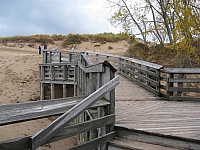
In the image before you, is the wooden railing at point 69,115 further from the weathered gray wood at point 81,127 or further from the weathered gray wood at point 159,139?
the weathered gray wood at point 159,139

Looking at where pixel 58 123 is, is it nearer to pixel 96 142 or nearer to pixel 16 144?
pixel 16 144

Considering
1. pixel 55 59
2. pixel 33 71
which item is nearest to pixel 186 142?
pixel 55 59

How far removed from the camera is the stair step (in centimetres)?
346

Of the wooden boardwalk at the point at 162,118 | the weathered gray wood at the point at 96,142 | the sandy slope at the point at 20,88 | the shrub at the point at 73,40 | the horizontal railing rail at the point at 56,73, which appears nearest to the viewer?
the weathered gray wood at the point at 96,142

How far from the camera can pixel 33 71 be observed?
1900cm

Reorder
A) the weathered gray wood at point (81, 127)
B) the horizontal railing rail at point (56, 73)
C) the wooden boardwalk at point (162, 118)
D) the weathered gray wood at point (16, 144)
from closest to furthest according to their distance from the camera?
1. the weathered gray wood at point (16, 144)
2. the weathered gray wood at point (81, 127)
3. the wooden boardwalk at point (162, 118)
4. the horizontal railing rail at point (56, 73)

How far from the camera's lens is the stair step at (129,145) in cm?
346

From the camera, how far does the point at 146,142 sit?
3691 mm

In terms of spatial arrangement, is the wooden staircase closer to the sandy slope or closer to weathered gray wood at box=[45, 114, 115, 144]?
weathered gray wood at box=[45, 114, 115, 144]

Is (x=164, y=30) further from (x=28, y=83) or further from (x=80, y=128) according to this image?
(x=80, y=128)

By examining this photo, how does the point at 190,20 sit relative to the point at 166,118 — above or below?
above

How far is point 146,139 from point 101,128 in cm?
80

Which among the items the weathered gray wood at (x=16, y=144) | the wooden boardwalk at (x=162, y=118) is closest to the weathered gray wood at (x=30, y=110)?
the weathered gray wood at (x=16, y=144)

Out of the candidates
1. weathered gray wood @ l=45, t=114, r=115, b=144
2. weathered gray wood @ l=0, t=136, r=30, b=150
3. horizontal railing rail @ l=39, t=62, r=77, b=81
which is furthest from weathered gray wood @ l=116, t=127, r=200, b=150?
horizontal railing rail @ l=39, t=62, r=77, b=81
